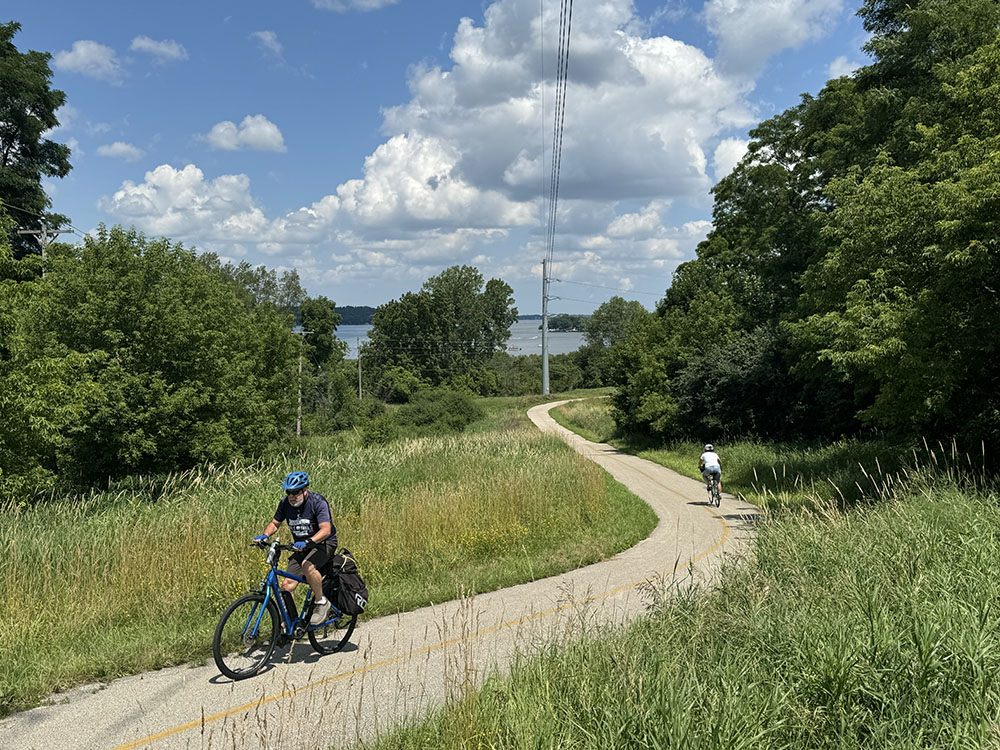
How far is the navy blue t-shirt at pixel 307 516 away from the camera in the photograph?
6.95m

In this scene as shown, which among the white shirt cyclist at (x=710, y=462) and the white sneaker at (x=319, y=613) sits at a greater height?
the white sneaker at (x=319, y=613)

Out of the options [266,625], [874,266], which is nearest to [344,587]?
[266,625]

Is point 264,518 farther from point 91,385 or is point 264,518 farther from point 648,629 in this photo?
point 91,385

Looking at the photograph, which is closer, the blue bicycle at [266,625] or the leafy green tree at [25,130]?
the blue bicycle at [266,625]

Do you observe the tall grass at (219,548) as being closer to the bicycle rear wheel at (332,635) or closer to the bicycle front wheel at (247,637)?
the bicycle front wheel at (247,637)

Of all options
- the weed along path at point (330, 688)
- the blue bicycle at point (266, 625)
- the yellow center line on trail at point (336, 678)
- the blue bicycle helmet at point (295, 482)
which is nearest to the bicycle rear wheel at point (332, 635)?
the blue bicycle at point (266, 625)

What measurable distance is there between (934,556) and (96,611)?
8.77m

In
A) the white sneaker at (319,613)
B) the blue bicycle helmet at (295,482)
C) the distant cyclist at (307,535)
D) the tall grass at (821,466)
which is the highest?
the blue bicycle helmet at (295,482)

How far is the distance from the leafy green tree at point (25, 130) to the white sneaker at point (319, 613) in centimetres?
3334

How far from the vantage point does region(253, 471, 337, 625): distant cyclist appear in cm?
680

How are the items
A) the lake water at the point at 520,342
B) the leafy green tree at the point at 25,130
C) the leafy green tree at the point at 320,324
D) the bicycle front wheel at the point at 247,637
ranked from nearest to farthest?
the bicycle front wheel at the point at 247,637, the leafy green tree at the point at 25,130, the leafy green tree at the point at 320,324, the lake water at the point at 520,342

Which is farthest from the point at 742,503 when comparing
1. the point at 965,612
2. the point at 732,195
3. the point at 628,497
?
the point at 732,195

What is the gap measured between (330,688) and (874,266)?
15.5m

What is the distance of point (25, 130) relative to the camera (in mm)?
34906
